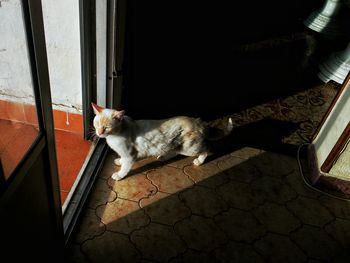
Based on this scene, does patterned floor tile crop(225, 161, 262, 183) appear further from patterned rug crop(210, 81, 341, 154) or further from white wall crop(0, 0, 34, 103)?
white wall crop(0, 0, 34, 103)

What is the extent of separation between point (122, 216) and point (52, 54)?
2.81 feet

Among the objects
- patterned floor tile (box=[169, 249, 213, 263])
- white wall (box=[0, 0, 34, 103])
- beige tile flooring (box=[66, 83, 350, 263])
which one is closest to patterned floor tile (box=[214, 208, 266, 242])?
beige tile flooring (box=[66, 83, 350, 263])

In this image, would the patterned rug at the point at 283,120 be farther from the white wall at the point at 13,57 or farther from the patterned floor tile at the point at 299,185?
the white wall at the point at 13,57

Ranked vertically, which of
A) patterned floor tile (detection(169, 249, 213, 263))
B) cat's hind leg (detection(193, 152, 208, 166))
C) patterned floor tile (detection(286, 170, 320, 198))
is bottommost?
Result: patterned floor tile (detection(169, 249, 213, 263))

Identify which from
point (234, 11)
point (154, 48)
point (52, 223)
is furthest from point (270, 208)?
point (234, 11)

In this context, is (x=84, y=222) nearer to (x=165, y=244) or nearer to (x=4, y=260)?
(x=165, y=244)

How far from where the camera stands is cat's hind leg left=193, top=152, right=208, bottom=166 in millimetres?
1882

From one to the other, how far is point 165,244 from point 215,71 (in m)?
1.59

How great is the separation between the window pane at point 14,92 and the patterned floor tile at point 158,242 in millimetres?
796

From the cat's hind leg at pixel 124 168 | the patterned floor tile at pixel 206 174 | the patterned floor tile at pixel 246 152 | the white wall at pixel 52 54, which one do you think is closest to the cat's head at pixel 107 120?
the cat's hind leg at pixel 124 168

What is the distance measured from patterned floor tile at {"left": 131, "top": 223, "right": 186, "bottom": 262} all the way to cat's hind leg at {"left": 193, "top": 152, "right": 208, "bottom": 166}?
1.45 feet

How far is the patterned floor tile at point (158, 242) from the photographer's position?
150cm

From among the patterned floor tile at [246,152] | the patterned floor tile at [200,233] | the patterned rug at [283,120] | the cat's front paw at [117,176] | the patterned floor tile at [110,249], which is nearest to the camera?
the patterned floor tile at [110,249]

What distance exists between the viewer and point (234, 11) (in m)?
3.60
